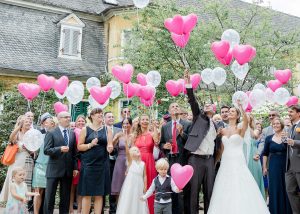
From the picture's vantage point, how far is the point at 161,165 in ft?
21.1

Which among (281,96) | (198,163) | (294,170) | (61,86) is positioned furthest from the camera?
(61,86)

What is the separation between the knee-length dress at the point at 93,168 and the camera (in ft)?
21.9


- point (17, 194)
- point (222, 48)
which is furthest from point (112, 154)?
point (222, 48)

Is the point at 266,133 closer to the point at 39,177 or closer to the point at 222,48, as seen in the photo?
the point at 222,48

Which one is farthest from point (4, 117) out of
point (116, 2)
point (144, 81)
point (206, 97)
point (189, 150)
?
point (116, 2)

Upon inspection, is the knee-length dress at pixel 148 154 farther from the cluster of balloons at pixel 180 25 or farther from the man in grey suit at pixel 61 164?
the cluster of balloons at pixel 180 25

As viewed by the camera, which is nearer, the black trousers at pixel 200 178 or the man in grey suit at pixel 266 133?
the black trousers at pixel 200 178

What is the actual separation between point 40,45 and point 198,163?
13482mm

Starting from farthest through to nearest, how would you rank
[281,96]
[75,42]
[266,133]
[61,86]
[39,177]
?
[75,42]
[266,133]
[61,86]
[281,96]
[39,177]

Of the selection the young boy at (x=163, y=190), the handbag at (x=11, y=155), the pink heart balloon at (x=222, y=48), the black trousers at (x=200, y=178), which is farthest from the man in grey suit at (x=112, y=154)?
the pink heart balloon at (x=222, y=48)

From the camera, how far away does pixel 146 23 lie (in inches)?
551

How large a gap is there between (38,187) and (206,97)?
23.3 feet

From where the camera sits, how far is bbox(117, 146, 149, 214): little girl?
6.77 meters

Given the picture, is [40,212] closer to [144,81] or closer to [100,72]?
[144,81]
